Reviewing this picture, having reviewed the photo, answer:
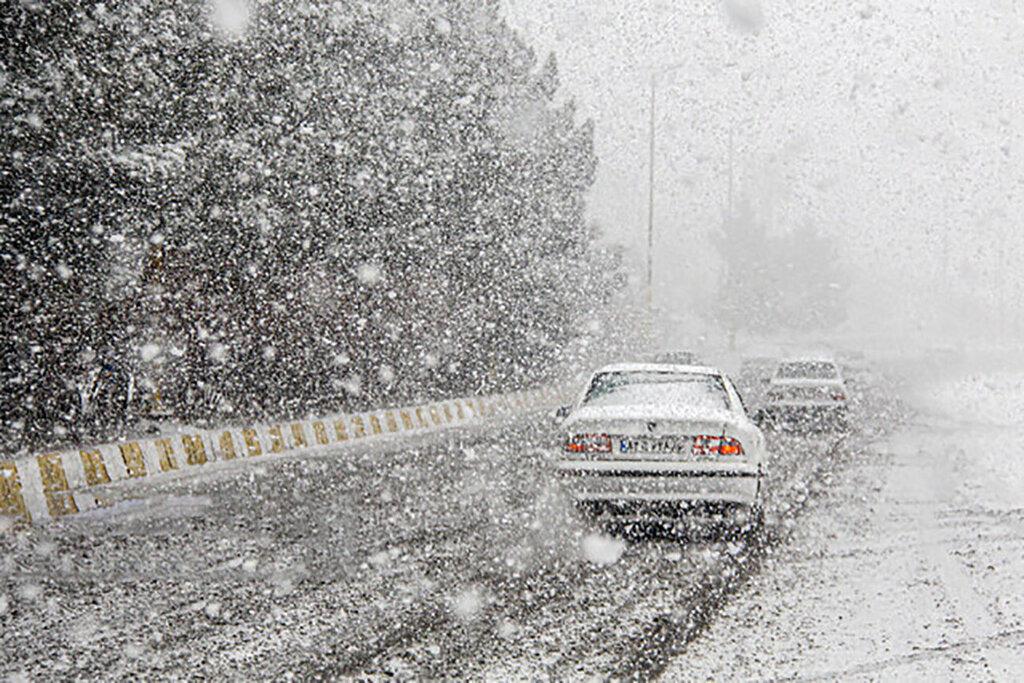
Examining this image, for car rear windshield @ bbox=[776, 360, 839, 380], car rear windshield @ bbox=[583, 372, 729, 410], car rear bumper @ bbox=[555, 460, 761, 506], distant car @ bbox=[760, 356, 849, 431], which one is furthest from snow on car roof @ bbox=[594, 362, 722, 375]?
A: car rear windshield @ bbox=[776, 360, 839, 380]

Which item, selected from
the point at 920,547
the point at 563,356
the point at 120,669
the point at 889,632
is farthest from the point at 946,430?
the point at 563,356

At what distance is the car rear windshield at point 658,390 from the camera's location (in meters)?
9.61

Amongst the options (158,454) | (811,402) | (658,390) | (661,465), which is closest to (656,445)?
(661,465)

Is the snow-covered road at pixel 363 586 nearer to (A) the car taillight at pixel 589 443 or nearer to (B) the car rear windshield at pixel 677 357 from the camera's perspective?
(A) the car taillight at pixel 589 443

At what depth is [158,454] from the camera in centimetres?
1455

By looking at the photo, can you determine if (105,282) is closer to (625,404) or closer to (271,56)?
(271,56)

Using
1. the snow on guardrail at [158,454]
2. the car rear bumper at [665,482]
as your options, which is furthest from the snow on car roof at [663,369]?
the snow on guardrail at [158,454]

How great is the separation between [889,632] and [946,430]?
55.1 ft

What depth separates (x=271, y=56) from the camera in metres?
25.0

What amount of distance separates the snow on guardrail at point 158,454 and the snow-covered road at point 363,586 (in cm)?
51

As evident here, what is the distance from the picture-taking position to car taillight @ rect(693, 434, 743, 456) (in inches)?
350

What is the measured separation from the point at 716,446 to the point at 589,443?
3.08ft

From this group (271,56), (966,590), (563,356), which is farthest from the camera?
(563,356)

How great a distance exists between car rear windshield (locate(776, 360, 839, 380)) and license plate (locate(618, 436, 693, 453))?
557 inches
